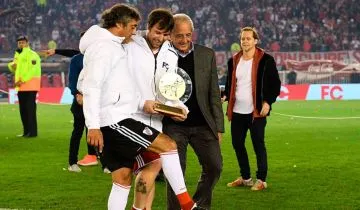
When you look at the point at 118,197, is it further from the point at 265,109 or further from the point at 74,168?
the point at 74,168

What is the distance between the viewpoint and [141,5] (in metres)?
40.6

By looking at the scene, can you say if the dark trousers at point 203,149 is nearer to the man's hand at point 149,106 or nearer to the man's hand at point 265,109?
the man's hand at point 149,106

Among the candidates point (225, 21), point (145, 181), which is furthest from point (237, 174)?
point (225, 21)

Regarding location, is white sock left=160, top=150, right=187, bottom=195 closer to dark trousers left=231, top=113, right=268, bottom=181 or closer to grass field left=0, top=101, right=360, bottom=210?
grass field left=0, top=101, right=360, bottom=210

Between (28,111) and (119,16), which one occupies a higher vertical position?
(119,16)

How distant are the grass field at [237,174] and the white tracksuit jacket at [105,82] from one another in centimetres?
216

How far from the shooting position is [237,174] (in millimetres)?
10172

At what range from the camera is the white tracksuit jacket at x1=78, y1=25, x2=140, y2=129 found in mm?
5531

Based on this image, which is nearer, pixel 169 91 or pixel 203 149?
pixel 169 91

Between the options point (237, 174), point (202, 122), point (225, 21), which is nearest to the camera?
point (202, 122)

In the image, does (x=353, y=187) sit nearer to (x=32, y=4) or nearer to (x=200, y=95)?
(x=200, y=95)

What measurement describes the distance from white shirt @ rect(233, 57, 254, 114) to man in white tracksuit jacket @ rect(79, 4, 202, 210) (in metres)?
3.01

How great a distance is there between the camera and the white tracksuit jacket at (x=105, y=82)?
5531 millimetres

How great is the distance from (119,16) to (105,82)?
497 millimetres
